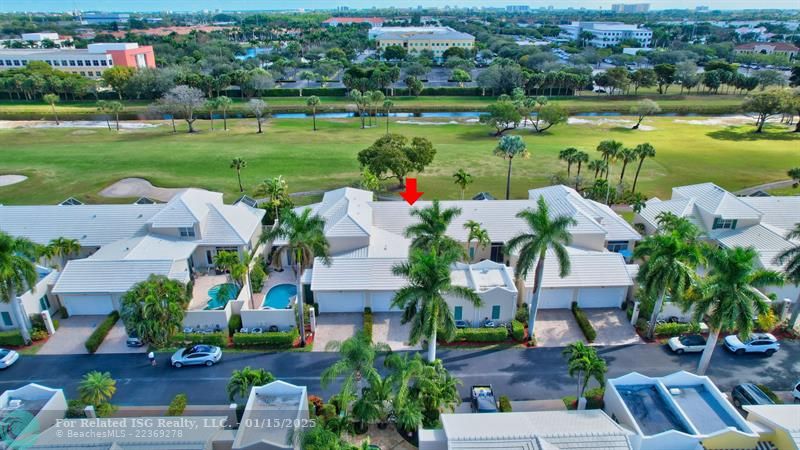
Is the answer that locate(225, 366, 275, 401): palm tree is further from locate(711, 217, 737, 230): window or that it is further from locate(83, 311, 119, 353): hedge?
locate(711, 217, 737, 230): window

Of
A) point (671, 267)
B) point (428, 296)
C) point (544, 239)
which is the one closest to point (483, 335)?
point (544, 239)

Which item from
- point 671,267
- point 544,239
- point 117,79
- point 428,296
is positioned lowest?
point 117,79

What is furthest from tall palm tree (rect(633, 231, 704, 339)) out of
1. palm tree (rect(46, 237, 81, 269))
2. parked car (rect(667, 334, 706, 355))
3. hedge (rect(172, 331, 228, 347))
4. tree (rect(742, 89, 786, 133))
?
tree (rect(742, 89, 786, 133))

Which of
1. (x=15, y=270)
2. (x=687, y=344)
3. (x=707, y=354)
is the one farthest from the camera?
(x=687, y=344)

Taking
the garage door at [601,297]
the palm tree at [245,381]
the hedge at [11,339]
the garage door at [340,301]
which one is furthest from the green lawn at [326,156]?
the palm tree at [245,381]

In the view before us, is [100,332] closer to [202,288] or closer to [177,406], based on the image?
[202,288]

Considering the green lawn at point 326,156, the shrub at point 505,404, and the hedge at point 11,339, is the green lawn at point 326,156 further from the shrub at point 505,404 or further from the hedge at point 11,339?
the shrub at point 505,404
